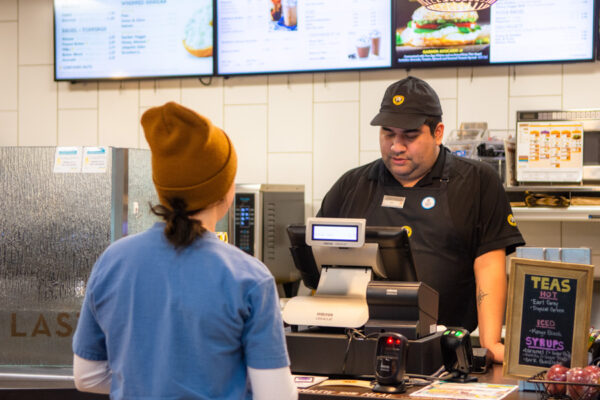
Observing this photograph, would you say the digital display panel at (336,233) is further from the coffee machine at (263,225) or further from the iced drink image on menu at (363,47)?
the iced drink image on menu at (363,47)

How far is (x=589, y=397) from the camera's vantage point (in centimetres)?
155

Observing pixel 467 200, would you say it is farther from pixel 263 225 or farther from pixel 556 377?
pixel 263 225

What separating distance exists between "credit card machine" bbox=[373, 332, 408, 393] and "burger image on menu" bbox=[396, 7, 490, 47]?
244cm

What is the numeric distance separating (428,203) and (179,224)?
1.50m

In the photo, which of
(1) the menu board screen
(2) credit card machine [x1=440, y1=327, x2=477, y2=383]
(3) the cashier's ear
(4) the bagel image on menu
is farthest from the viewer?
(4) the bagel image on menu

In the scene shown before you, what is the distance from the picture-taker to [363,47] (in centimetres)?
401

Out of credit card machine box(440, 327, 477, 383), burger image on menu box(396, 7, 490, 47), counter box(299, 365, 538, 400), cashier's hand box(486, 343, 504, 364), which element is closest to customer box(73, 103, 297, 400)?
counter box(299, 365, 538, 400)

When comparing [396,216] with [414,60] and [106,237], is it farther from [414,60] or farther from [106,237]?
[414,60]

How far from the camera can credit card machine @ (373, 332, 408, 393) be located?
1775 millimetres

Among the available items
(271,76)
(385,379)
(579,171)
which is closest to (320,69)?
(271,76)

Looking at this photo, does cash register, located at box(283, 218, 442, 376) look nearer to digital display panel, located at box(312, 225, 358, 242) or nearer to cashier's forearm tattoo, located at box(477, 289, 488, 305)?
digital display panel, located at box(312, 225, 358, 242)

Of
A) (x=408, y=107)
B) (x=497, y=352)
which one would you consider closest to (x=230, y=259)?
(x=497, y=352)

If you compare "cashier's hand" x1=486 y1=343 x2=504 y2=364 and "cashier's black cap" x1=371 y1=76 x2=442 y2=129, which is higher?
"cashier's black cap" x1=371 y1=76 x2=442 y2=129

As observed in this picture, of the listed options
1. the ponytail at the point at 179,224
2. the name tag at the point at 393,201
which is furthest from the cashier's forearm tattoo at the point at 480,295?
the ponytail at the point at 179,224
